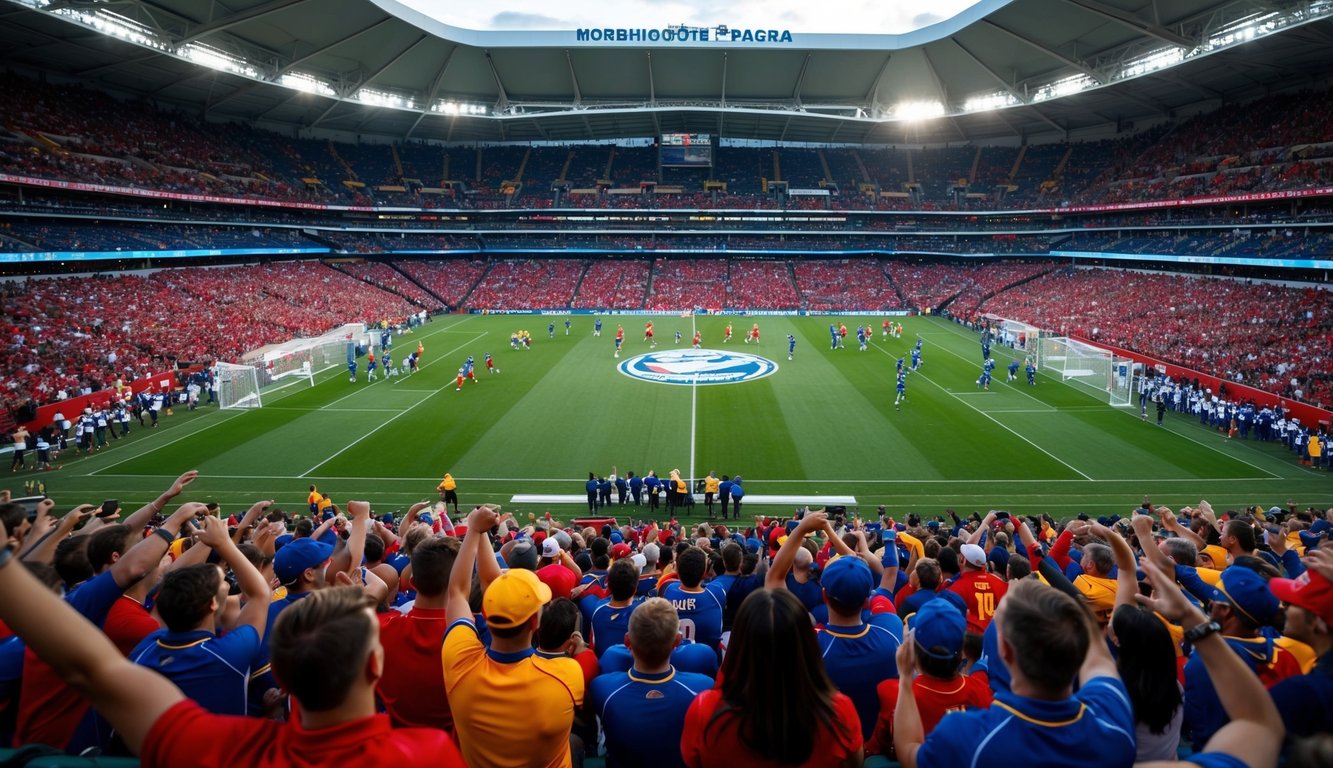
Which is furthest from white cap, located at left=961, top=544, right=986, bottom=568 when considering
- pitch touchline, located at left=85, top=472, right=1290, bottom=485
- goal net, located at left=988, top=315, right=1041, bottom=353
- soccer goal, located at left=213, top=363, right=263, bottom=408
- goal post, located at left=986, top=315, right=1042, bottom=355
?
goal net, located at left=988, top=315, right=1041, bottom=353

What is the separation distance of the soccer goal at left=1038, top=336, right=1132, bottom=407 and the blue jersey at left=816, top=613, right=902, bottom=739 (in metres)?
31.0

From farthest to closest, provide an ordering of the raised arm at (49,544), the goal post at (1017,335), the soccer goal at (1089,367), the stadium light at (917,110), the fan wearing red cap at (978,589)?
the stadium light at (917,110) → the goal post at (1017,335) → the soccer goal at (1089,367) → the fan wearing red cap at (978,589) → the raised arm at (49,544)

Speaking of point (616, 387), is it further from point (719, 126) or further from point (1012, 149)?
point (1012, 149)

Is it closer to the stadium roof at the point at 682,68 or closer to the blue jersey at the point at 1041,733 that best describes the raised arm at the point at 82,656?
the blue jersey at the point at 1041,733

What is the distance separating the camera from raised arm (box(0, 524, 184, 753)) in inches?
75.3

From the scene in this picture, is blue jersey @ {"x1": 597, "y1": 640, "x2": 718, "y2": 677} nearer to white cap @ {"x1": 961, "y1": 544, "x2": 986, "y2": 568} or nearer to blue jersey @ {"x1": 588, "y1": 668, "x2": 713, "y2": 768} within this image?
blue jersey @ {"x1": 588, "y1": 668, "x2": 713, "y2": 768}

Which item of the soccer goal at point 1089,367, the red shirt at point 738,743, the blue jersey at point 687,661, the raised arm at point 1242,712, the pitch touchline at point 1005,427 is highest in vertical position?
the raised arm at point 1242,712

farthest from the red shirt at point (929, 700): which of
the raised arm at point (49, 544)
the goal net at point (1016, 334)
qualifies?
the goal net at point (1016, 334)

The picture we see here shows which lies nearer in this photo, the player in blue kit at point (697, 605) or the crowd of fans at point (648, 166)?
the player in blue kit at point (697, 605)

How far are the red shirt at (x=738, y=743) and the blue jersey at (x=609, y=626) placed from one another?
2695 millimetres

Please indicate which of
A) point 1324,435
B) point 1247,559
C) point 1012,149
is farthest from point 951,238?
point 1247,559

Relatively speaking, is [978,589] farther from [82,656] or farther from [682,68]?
[682,68]

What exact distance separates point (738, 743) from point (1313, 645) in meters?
2.93

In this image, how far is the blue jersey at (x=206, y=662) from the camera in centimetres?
353
